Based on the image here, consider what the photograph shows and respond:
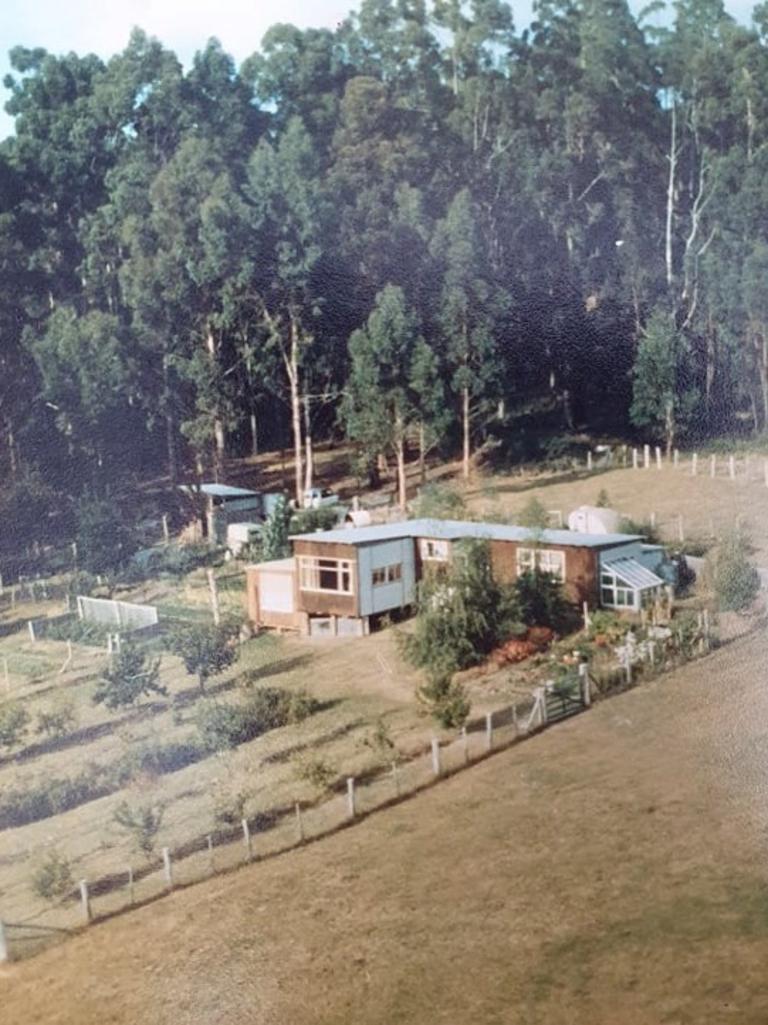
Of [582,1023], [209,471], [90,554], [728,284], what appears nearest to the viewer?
[582,1023]

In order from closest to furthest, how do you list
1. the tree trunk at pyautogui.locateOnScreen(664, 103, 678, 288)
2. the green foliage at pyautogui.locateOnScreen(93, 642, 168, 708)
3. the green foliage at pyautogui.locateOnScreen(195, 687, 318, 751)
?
the tree trunk at pyautogui.locateOnScreen(664, 103, 678, 288) < the green foliage at pyautogui.locateOnScreen(195, 687, 318, 751) < the green foliage at pyautogui.locateOnScreen(93, 642, 168, 708)

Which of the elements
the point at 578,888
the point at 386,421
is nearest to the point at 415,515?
the point at 386,421

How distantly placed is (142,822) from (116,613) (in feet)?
2.16

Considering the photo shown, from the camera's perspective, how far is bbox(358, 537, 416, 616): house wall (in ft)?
10.7

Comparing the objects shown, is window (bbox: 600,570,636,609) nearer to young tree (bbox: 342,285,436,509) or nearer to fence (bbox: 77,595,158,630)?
young tree (bbox: 342,285,436,509)

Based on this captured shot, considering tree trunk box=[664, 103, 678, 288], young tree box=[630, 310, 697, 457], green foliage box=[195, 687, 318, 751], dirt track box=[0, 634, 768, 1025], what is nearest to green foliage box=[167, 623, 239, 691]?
green foliage box=[195, 687, 318, 751]

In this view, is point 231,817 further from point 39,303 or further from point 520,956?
point 39,303

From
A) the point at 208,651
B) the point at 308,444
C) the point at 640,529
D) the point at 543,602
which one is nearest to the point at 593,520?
the point at 640,529

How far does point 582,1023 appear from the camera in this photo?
2.62 meters

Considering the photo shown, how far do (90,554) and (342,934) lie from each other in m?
1.41

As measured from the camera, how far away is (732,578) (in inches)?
127

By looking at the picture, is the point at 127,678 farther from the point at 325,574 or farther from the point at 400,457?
the point at 400,457

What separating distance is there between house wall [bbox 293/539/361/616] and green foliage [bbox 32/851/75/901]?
0.94m

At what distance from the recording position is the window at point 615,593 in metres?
3.13
